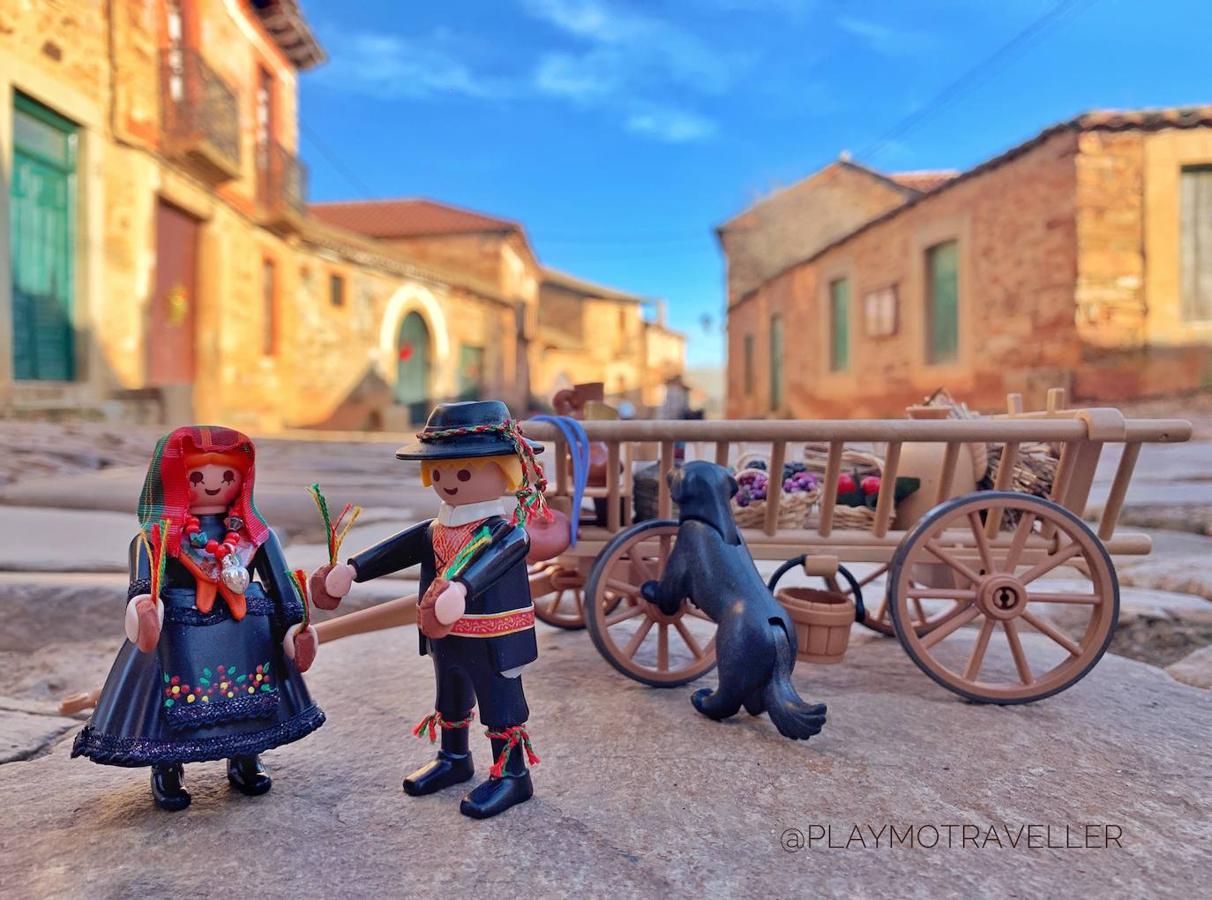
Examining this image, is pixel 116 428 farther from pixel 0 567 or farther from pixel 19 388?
pixel 0 567

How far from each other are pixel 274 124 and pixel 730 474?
46.7ft

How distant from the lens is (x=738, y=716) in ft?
7.08

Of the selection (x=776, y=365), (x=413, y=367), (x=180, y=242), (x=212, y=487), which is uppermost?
(x=180, y=242)

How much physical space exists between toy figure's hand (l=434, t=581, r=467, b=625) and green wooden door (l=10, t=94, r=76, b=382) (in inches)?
323

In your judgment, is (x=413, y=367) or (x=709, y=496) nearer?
(x=709, y=496)

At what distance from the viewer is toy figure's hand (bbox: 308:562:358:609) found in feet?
5.63

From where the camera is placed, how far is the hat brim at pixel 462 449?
1650 mm


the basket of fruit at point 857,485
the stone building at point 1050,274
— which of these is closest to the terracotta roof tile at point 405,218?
the stone building at point 1050,274

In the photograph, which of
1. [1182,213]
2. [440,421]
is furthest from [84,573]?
[1182,213]

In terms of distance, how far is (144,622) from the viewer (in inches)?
58.4

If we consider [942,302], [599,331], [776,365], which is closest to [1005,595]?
[942,302]

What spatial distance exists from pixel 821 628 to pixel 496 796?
1.14 m

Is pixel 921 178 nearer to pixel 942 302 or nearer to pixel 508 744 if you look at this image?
pixel 942 302

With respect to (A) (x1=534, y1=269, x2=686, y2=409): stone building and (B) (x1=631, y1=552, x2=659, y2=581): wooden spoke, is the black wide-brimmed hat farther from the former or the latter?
(A) (x1=534, y1=269, x2=686, y2=409): stone building
